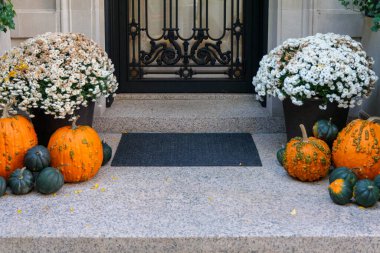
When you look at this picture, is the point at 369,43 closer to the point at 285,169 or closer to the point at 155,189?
the point at 285,169

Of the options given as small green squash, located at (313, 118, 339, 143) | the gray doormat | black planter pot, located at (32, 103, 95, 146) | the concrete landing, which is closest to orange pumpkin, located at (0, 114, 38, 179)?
the concrete landing

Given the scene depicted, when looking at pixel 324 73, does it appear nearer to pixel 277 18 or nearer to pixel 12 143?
pixel 277 18

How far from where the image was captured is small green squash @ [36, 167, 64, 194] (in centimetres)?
473

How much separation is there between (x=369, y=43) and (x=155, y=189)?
8.51 ft

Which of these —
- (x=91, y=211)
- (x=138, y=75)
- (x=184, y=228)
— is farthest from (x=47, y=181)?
(x=138, y=75)

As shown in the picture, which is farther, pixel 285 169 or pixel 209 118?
pixel 209 118

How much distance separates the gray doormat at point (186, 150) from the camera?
5.64 meters

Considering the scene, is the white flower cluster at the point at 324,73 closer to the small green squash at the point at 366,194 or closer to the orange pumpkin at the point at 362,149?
the orange pumpkin at the point at 362,149

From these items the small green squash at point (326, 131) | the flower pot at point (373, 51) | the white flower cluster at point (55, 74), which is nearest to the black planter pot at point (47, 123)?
the white flower cluster at point (55, 74)

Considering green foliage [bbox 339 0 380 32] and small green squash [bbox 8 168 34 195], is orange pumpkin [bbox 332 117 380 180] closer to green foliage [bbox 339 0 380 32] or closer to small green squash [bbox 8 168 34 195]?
green foliage [bbox 339 0 380 32]

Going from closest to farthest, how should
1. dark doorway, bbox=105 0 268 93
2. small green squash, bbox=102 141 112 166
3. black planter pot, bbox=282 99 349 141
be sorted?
small green squash, bbox=102 141 112 166
black planter pot, bbox=282 99 349 141
dark doorway, bbox=105 0 268 93

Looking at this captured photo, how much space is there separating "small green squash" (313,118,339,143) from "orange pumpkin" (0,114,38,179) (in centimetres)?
219

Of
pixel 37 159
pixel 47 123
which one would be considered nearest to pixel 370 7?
pixel 47 123

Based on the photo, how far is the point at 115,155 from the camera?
5.82 metres
